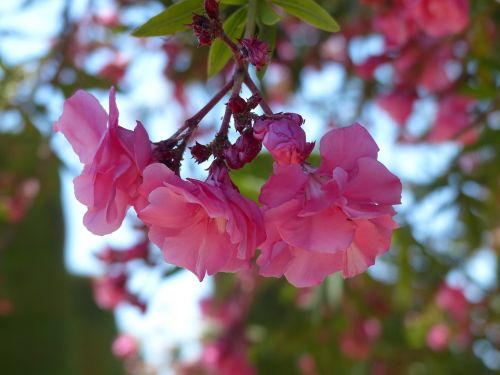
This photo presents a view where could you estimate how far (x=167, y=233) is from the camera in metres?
0.73

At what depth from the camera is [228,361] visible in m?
2.47

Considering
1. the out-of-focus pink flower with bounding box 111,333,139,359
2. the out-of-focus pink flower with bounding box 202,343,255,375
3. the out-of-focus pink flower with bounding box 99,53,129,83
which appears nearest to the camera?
the out-of-focus pink flower with bounding box 99,53,129,83

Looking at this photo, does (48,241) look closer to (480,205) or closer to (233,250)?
(480,205)

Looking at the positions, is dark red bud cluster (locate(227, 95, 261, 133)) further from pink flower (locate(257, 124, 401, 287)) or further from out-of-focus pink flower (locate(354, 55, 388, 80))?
out-of-focus pink flower (locate(354, 55, 388, 80))

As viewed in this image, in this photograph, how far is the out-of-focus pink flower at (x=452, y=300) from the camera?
2469 mm

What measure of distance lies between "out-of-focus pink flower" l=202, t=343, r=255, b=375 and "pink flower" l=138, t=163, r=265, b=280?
Answer: 182 centimetres

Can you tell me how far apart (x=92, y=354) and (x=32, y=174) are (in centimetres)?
563

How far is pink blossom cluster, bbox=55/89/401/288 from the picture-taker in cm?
67

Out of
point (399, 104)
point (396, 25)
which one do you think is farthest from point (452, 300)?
point (396, 25)

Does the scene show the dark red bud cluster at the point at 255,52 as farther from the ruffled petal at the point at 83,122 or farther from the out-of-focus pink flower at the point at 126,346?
the out-of-focus pink flower at the point at 126,346

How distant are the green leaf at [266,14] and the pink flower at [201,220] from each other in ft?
0.61

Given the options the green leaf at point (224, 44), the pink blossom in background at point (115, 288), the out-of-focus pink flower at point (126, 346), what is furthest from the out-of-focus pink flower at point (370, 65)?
the out-of-focus pink flower at point (126, 346)

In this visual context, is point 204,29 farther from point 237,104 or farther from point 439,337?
point 439,337

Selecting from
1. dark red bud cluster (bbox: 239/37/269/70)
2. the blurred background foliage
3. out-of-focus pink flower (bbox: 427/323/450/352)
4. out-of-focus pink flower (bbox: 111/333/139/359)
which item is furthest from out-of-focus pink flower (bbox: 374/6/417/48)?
out-of-focus pink flower (bbox: 111/333/139/359)
